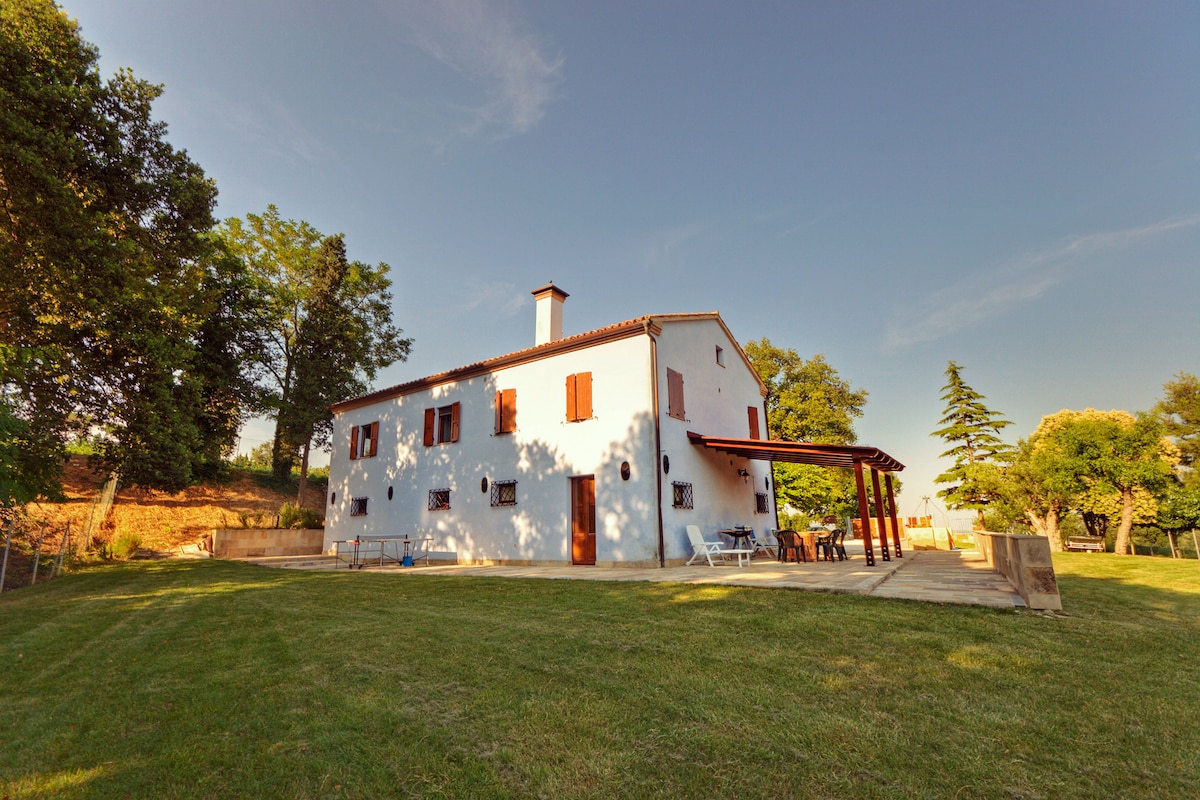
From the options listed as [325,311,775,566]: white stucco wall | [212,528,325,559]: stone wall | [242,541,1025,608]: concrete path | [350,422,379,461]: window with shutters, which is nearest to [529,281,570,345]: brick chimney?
[325,311,775,566]: white stucco wall

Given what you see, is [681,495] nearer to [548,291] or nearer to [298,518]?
[548,291]

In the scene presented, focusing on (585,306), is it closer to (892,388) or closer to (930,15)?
(930,15)

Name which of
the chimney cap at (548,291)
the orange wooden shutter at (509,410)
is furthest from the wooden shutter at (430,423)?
the chimney cap at (548,291)

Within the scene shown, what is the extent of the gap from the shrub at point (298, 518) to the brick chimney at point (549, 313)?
12.6 metres

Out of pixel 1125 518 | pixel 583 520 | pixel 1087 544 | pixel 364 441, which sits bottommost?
pixel 1087 544

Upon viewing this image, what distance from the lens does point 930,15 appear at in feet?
36.8

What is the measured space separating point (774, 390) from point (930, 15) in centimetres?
2084

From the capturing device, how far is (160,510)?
61.9 feet

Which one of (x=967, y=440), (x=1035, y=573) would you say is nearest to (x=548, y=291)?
(x=1035, y=573)

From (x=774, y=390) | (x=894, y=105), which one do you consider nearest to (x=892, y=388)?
(x=774, y=390)

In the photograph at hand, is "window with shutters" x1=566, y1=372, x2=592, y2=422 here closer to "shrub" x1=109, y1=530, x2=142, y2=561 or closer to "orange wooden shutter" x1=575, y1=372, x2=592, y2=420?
"orange wooden shutter" x1=575, y1=372, x2=592, y2=420

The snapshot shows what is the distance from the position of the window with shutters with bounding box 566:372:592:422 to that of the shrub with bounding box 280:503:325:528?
44.3 feet

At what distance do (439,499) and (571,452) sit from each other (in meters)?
5.26

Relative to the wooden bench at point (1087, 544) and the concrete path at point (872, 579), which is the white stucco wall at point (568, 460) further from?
the wooden bench at point (1087, 544)
